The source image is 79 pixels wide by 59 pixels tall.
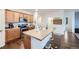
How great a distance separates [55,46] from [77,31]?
0.58 meters

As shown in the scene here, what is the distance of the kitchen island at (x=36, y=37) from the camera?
7.17ft

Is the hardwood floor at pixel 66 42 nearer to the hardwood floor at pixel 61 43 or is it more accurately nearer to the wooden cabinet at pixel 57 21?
the hardwood floor at pixel 61 43

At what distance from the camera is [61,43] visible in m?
2.14

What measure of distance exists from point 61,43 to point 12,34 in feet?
3.48

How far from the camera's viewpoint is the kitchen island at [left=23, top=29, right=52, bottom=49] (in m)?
2.19

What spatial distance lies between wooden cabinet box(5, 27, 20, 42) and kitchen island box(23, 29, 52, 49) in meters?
0.16

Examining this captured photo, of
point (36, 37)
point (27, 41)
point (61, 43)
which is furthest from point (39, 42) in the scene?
point (61, 43)

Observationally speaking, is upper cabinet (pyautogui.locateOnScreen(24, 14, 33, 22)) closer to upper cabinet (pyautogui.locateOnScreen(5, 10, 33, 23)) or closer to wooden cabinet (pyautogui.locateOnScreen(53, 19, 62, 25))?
upper cabinet (pyautogui.locateOnScreen(5, 10, 33, 23))

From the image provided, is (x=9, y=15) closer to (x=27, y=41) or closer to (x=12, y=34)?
(x=12, y=34)

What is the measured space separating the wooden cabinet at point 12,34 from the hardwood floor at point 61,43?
0.32 ft

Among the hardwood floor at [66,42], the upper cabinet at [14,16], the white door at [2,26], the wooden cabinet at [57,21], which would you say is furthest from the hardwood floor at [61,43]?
the upper cabinet at [14,16]

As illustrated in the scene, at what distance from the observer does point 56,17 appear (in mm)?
2168
